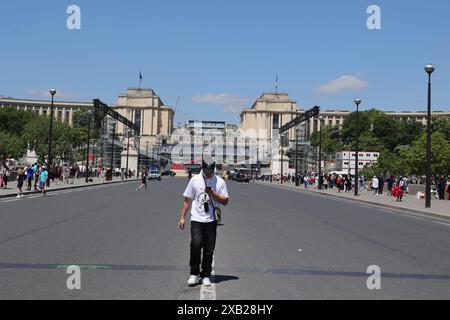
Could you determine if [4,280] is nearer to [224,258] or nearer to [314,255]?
[224,258]

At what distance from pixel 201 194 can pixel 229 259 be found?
118 inches

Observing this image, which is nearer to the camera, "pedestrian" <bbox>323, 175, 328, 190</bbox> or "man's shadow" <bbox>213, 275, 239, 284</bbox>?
"man's shadow" <bbox>213, 275, 239, 284</bbox>

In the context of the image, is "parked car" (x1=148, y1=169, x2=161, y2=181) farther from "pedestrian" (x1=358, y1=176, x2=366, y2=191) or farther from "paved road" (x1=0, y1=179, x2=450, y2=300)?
"paved road" (x1=0, y1=179, x2=450, y2=300)

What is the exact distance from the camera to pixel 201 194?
26.0 feet

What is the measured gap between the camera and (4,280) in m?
8.02

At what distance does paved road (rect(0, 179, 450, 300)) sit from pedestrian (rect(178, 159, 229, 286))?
307 mm

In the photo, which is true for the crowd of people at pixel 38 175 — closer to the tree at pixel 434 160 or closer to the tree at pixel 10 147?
the tree at pixel 10 147

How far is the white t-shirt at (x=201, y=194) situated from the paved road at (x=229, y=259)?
0.96 m

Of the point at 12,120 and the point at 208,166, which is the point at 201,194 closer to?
the point at 208,166

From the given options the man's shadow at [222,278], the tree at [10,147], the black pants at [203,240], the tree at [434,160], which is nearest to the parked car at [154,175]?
the tree at [10,147]

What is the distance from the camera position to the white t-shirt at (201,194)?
26.0ft

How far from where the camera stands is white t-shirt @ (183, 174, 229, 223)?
7.93 metres

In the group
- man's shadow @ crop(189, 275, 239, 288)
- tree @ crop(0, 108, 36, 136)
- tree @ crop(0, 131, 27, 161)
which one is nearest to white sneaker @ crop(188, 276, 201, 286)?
man's shadow @ crop(189, 275, 239, 288)

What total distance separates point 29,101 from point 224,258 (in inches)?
7830
